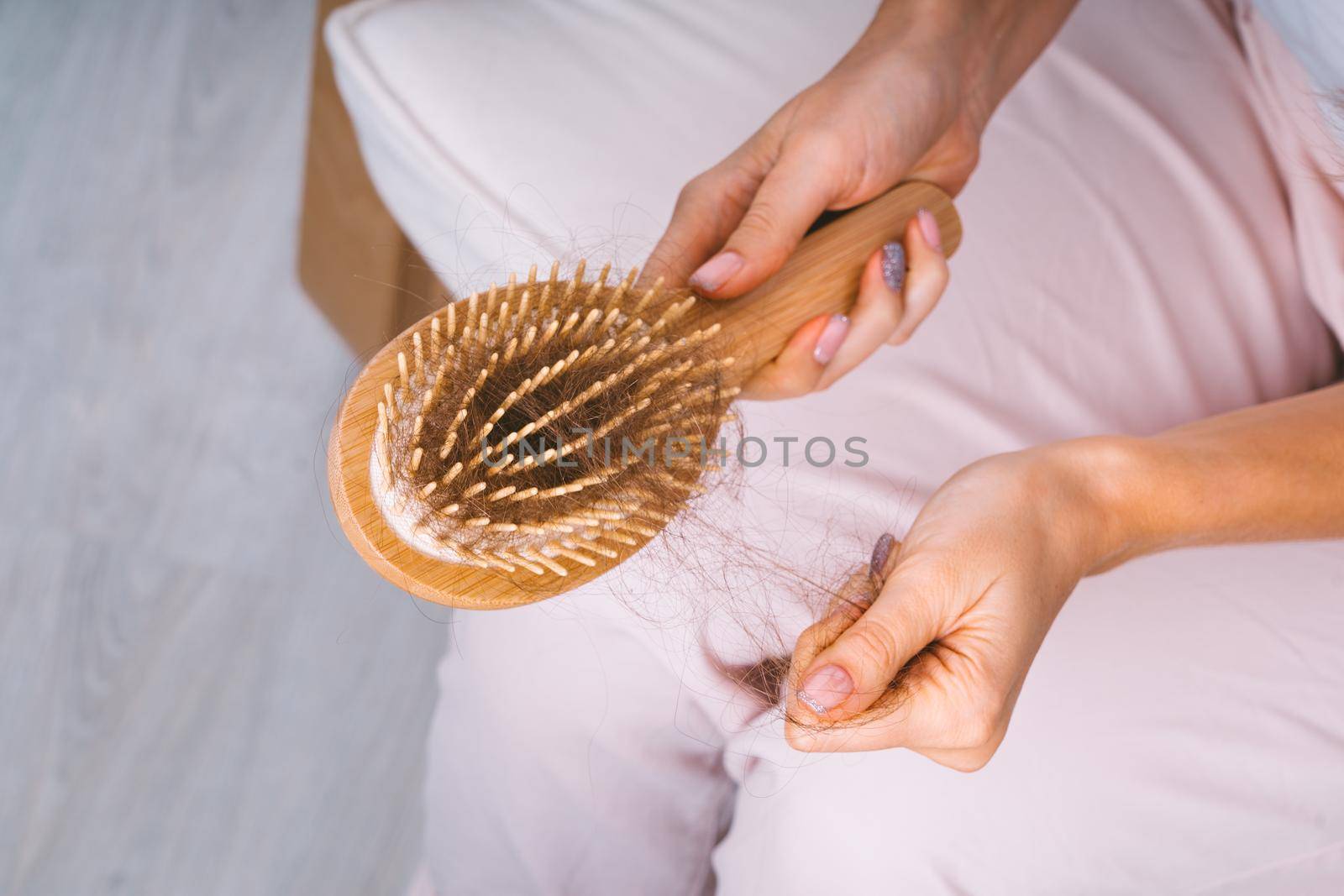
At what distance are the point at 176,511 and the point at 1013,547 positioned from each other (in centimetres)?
86

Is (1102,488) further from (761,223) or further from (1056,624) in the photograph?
(761,223)

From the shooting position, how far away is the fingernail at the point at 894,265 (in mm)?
546

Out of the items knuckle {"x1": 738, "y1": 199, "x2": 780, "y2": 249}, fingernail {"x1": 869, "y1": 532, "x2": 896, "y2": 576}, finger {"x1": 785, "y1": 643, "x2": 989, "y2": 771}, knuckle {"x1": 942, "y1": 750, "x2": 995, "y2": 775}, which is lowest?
knuckle {"x1": 942, "y1": 750, "x2": 995, "y2": 775}

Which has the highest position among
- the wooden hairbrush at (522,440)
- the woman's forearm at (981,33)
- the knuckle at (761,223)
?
the woman's forearm at (981,33)

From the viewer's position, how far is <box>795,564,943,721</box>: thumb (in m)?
0.42

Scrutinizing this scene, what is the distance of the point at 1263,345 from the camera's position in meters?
0.69

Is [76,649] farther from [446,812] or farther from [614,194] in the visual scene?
[614,194]

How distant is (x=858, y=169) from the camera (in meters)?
0.57

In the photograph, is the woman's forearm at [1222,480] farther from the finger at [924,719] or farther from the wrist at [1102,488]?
the finger at [924,719]

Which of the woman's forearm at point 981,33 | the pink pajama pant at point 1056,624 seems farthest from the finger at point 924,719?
the woman's forearm at point 981,33

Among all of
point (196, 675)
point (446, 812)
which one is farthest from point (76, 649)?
point (446, 812)

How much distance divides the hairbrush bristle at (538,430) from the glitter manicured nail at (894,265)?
0.15 meters

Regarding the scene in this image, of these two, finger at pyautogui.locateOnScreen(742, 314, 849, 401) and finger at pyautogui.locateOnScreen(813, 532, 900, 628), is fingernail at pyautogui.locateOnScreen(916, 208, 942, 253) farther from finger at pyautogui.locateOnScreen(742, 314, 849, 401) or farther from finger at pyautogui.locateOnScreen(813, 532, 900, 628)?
finger at pyautogui.locateOnScreen(813, 532, 900, 628)

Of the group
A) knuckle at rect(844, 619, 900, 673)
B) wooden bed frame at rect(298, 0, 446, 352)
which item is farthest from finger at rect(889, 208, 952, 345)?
wooden bed frame at rect(298, 0, 446, 352)
